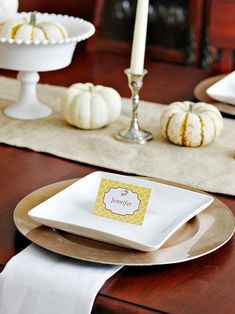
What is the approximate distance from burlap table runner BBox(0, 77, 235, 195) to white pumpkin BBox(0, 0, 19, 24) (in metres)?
0.22

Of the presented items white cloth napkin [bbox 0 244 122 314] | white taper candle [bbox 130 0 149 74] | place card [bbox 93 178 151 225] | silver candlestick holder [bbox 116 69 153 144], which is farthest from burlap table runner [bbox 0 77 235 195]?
white cloth napkin [bbox 0 244 122 314]

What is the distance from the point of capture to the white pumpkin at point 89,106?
1.57 metres

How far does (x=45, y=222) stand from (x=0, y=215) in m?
0.15

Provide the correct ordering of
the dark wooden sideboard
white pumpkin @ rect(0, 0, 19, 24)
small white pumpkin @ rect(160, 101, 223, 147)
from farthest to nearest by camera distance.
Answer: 1. white pumpkin @ rect(0, 0, 19, 24)
2. small white pumpkin @ rect(160, 101, 223, 147)
3. the dark wooden sideboard

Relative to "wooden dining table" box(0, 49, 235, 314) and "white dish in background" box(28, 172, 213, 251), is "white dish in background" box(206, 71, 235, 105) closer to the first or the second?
"wooden dining table" box(0, 49, 235, 314)

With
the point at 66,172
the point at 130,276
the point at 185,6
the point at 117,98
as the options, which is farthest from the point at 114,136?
the point at 185,6

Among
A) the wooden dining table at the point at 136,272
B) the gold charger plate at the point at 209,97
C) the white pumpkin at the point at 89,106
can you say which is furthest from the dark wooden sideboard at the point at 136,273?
the gold charger plate at the point at 209,97

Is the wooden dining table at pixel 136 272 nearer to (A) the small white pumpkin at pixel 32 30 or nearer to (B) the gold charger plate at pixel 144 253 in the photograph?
(B) the gold charger plate at pixel 144 253

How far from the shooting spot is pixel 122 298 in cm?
94

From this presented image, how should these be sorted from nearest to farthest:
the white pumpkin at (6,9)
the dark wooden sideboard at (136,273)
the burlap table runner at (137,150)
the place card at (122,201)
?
the dark wooden sideboard at (136,273) → the place card at (122,201) → the burlap table runner at (137,150) → the white pumpkin at (6,9)

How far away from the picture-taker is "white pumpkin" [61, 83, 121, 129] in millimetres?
1565

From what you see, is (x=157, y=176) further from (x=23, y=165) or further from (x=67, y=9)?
(x=67, y=9)

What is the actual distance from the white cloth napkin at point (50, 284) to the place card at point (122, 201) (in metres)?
0.09

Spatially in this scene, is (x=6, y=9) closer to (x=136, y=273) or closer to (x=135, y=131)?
(x=135, y=131)
